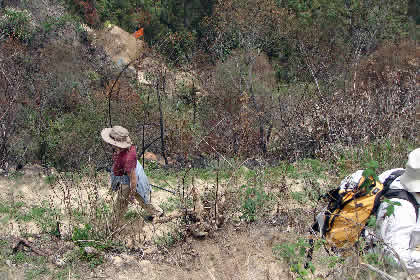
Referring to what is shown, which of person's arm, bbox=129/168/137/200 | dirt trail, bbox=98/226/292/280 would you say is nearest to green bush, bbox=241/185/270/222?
dirt trail, bbox=98/226/292/280

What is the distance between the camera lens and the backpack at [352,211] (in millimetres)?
2846

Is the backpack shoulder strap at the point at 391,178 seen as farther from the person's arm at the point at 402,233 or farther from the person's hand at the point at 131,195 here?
the person's hand at the point at 131,195

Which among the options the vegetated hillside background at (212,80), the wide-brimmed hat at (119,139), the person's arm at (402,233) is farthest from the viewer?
the vegetated hillside background at (212,80)

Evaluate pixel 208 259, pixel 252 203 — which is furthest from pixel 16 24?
pixel 208 259

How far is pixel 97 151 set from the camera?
11.2m

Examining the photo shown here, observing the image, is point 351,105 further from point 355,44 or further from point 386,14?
point 386,14

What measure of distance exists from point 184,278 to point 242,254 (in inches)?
24.3

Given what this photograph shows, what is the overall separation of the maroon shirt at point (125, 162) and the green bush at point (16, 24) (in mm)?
12457

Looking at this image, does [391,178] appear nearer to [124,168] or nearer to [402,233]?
[402,233]

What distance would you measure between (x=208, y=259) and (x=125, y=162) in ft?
4.64

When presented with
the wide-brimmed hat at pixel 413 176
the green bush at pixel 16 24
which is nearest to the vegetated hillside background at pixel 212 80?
the green bush at pixel 16 24

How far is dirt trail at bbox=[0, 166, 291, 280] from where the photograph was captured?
3859 millimetres

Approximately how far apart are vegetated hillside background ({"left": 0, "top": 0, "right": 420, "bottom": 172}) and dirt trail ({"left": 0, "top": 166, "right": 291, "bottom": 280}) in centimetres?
242

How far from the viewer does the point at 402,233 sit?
101 inches
